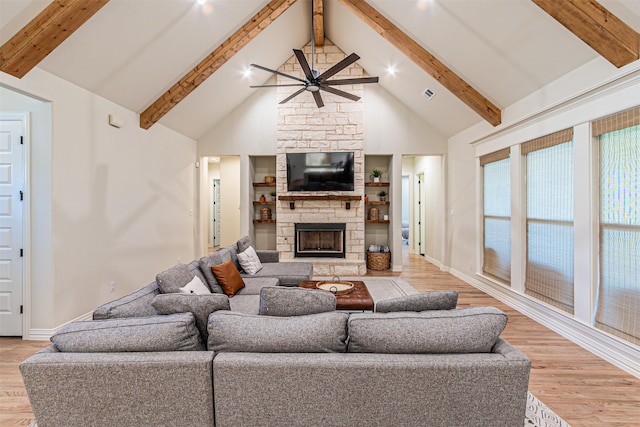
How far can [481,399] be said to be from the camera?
1427 millimetres

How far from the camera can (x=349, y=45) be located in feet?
20.1

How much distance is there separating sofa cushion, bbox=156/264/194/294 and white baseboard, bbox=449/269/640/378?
3.64 metres

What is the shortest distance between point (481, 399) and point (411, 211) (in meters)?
8.36

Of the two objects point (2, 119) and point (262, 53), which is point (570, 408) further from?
point (262, 53)

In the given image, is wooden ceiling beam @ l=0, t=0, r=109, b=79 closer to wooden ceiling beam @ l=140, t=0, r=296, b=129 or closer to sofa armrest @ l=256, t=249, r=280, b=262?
wooden ceiling beam @ l=140, t=0, r=296, b=129

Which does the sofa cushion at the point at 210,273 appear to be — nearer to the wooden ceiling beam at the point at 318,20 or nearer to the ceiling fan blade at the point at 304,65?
the ceiling fan blade at the point at 304,65

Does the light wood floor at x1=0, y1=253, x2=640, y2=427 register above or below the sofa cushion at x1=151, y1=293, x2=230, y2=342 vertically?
below

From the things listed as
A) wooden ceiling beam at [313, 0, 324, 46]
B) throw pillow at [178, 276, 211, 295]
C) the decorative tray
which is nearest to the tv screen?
wooden ceiling beam at [313, 0, 324, 46]

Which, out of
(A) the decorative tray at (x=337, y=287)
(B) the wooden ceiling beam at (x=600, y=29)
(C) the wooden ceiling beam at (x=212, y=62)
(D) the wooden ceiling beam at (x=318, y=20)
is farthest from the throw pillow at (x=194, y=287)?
(D) the wooden ceiling beam at (x=318, y=20)

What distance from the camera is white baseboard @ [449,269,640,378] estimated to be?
2609mm

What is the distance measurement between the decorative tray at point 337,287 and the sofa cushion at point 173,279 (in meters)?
1.37

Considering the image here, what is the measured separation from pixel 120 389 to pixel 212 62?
4.50 metres

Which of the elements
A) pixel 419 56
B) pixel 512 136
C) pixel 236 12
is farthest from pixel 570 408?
pixel 236 12

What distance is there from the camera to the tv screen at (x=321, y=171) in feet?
21.3
